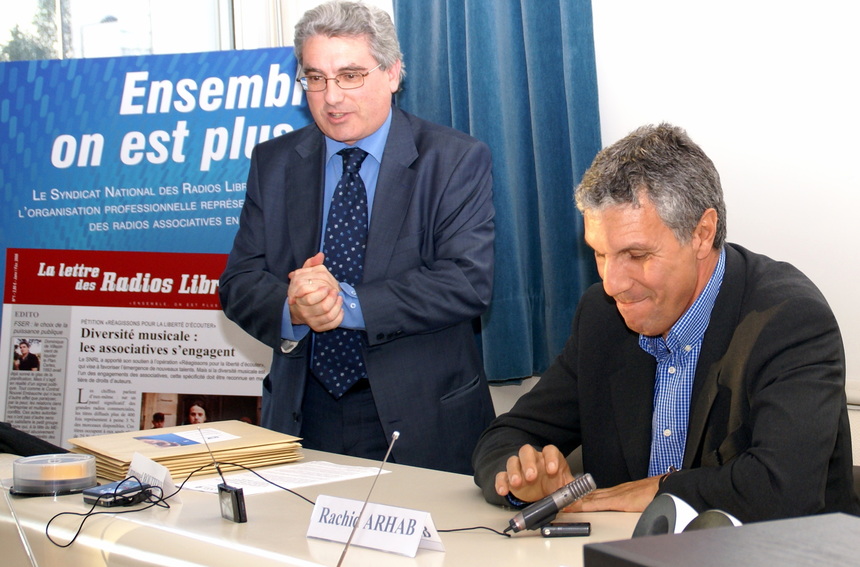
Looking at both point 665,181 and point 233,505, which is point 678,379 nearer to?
point 665,181

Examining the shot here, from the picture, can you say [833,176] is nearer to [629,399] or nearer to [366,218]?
[629,399]

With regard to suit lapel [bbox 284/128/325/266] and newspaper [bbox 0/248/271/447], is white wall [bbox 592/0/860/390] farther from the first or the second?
newspaper [bbox 0/248/271/447]

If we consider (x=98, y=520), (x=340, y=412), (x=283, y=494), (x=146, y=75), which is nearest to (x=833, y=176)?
(x=340, y=412)

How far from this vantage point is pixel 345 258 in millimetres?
2395

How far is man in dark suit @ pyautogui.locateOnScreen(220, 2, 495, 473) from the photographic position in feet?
7.47

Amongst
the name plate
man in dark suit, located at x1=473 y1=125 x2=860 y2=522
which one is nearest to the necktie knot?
man in dark suit, located at x1=473 y1=125 x2=860 y2=522

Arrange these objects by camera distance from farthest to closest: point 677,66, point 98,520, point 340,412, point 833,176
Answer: point 677,66 < point 833,176 < point 340,412 < point 98,520

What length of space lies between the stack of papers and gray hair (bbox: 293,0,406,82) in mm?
975

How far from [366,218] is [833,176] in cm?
123

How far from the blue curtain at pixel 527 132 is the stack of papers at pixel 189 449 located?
124 centimetres

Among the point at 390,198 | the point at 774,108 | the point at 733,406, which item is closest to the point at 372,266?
the point at 390,198

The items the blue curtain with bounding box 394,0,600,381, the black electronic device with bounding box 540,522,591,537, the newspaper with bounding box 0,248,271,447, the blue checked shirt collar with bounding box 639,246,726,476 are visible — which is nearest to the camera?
the black electronic device with bounding box 540,522,591,537

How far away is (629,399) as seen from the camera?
6.19 ft

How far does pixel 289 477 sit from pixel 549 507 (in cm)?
63
